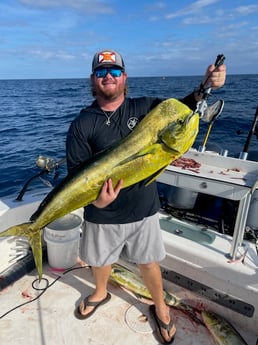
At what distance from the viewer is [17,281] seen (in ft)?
11.1

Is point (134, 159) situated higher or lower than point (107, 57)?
lower

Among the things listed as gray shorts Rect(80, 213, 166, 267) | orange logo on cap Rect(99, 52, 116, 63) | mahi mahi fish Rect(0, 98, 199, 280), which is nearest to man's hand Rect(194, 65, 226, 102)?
mahi mahi fish Rect(0, 98, 199, 280)

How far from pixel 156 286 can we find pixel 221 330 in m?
0.67

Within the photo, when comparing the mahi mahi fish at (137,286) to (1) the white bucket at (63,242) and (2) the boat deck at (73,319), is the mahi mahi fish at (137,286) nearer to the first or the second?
(2) the boat deck at (73,319)

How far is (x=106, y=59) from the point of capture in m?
2.26

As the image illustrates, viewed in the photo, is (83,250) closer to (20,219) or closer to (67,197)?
(67,197)

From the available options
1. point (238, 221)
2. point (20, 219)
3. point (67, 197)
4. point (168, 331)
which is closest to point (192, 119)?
point (67, 197)

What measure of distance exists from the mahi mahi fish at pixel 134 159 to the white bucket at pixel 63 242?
140cm

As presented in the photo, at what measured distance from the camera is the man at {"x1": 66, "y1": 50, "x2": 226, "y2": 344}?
228cm

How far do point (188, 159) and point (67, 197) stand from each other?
154cm

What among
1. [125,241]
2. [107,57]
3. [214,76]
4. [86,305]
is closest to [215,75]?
[214,76]

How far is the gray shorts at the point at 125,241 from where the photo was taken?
253cm

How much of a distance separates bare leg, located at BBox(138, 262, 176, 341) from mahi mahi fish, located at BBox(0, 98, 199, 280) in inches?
38.8

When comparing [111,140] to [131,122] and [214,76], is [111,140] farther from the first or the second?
A: [214,76]
